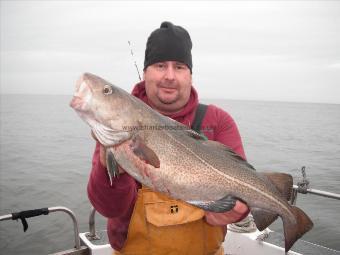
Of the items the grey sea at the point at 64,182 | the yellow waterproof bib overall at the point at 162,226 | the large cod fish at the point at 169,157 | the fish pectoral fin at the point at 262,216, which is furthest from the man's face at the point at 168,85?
the grey sea at the point at 64,182

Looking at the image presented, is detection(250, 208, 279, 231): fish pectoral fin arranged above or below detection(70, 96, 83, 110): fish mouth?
below

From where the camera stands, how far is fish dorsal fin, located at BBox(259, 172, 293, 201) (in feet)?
10.8

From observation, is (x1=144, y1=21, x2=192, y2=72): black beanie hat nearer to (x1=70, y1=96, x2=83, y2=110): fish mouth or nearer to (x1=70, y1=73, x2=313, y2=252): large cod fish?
(x1=70, y1=73, x2=313, y2=252): large cod fish

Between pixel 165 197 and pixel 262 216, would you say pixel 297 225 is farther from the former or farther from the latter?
pixel 165 197

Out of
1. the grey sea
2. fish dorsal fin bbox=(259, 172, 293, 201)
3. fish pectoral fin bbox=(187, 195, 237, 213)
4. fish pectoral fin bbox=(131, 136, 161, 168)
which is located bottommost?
the grey sea

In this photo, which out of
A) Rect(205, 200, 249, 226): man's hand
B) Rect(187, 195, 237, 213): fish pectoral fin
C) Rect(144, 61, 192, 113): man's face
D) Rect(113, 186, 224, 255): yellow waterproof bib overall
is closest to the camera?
Rect(187, 195, 237, 213): fish pectoral fin

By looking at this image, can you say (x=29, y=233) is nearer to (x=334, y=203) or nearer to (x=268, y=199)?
(x=268, y=199)

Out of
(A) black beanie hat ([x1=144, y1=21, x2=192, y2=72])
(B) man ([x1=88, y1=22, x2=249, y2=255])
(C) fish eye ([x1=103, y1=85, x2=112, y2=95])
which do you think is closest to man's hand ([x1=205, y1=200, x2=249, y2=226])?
(B) man ([x1=88, y1=22, x2=249, y2=255])

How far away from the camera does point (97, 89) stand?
112 inches

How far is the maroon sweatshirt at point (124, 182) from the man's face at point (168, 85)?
17cm

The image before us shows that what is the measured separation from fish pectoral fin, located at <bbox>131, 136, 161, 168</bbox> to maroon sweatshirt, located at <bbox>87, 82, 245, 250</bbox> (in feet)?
1.50

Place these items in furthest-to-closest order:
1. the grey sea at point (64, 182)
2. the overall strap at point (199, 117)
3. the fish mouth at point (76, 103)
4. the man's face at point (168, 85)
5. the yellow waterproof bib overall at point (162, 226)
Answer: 1. the grey sea at point (64, 182)
2. the overall strap at point (199, 117)
3. the man's face at point (168, 85)
4. the yellow waterproof bib overall at point (162, 226)
5. the fish mouth at point (76, 103)

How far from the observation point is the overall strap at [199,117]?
162 inches

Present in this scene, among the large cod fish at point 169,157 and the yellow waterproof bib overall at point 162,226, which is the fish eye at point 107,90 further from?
the yellow waterproof bib overall at point 162,226
